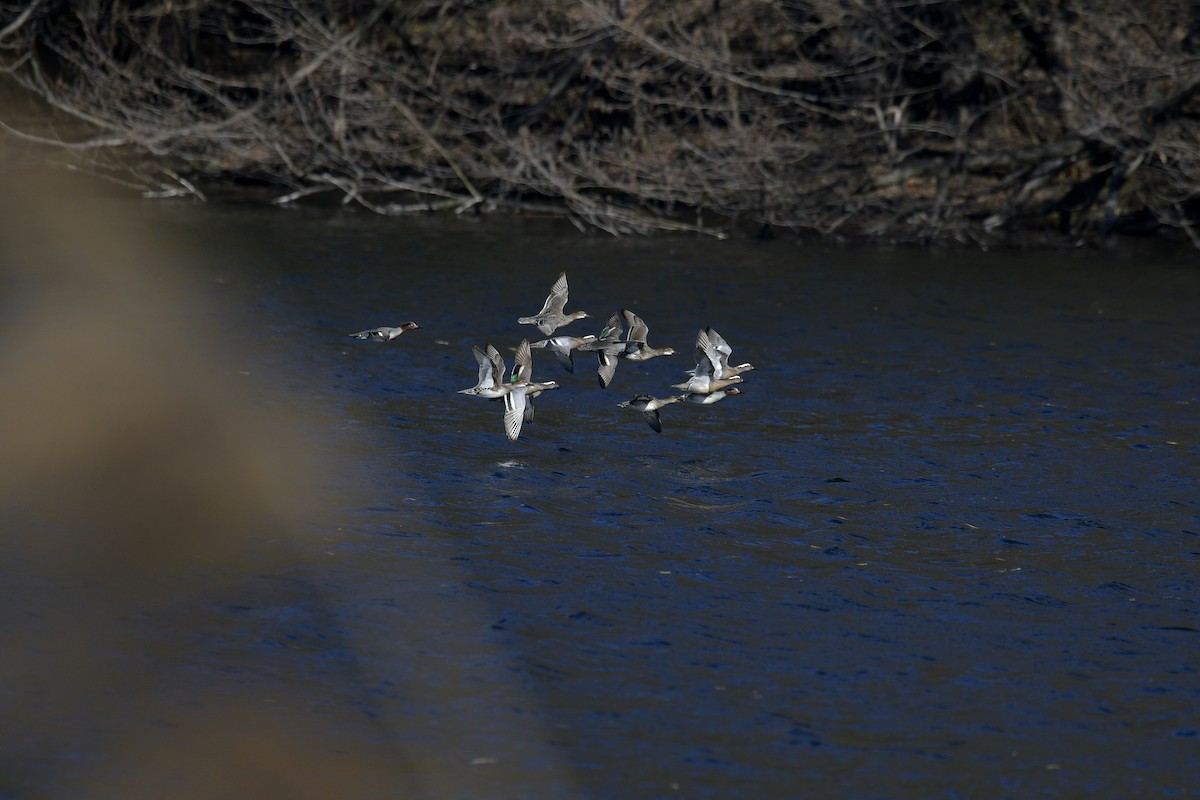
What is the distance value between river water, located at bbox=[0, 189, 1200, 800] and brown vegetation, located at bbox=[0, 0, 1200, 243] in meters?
7.10

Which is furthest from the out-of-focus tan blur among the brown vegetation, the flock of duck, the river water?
the brown vegetation

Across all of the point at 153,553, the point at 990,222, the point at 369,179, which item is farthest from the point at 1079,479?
the point at 369,179

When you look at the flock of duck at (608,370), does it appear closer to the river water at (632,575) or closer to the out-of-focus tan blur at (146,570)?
the river water at (632,575)

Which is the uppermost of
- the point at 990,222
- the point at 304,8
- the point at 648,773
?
the point at 304,8

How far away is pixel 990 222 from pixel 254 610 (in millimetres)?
21558

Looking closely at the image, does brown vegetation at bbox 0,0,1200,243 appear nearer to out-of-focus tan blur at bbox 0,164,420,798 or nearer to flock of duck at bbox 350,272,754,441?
out-of-focus tan blur at bbox 0,164,420,798

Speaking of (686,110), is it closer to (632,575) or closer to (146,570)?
(632,575)

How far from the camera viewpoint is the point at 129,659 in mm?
10945

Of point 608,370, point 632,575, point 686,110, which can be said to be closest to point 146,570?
point 632,575

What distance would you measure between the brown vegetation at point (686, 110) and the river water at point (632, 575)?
710 cm

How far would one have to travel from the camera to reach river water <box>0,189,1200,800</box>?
9961 millimetres

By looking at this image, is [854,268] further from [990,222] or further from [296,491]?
[296,491]

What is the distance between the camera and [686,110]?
32.2 m

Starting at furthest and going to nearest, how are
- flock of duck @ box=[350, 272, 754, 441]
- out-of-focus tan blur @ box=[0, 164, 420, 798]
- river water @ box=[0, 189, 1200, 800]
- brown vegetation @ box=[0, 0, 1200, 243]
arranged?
brown vegetation @ box=[0, 0, 1200, 243]
flock of duck @ box=[350, 272, 754, 441]
river water @ box=[0, 189, 1200, 800]
out-of-focus tan blur @ box=[0, 164, 420, 798]
